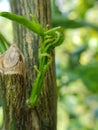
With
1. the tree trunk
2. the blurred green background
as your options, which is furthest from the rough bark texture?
the blurred green background

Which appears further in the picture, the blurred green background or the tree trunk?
the blurred green background

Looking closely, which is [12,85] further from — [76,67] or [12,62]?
[76,67]

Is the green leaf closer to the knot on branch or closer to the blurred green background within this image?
the knot on branch

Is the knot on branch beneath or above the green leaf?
beneath

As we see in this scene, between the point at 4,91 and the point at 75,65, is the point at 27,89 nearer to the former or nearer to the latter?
the point at 4,91

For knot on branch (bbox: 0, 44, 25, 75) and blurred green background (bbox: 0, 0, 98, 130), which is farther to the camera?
blurred green background (bbox: 0, 0, 98, 130)

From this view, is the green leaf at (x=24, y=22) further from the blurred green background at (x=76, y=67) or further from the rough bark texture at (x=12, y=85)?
the blurred green background at (x=76, y=67)

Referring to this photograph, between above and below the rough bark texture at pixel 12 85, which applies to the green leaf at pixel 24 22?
above

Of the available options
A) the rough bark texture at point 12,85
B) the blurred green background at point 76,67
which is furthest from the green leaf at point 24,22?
the blurred green background at point 76,67

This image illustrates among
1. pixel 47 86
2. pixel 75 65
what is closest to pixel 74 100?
pixel 75 65

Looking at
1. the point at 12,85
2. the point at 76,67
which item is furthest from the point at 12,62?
the point at 76,67
